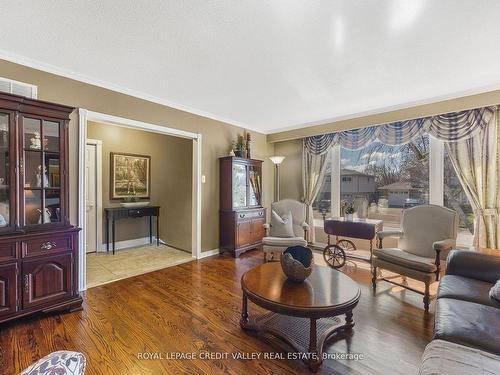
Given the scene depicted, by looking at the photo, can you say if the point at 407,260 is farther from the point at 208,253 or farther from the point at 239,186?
the point at 208,253

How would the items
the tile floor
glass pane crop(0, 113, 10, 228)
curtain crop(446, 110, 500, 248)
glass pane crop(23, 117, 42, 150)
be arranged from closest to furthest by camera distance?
glass pane crop(0, 113, 10, 228), glass pane crop(23, 117, 42, 150), curtain crop(446, 110, 500, 248), the tile floor

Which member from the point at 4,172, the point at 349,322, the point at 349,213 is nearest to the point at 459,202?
the point at 349,213

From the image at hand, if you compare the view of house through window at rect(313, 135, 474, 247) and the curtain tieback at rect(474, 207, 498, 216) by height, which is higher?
the view of house through window at rect(313, 135, 474, 247)

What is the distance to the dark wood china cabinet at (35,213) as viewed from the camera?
2.17m

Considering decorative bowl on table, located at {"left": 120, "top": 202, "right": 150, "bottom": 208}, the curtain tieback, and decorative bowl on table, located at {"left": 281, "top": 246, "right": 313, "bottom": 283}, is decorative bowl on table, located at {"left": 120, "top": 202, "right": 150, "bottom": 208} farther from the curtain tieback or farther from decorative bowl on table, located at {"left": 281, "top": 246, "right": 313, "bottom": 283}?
the curtain tieback

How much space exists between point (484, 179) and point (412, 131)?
1070 millimetres

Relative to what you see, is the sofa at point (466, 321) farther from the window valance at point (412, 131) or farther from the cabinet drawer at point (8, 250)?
the cabinet drawer at point (8, 250)

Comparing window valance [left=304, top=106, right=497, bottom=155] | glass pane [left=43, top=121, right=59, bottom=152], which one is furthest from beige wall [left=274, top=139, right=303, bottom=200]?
glass pane [left=43, top=121, right=59, bottom=152]

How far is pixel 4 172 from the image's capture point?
2248 millimetres

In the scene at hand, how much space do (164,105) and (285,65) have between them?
6.47ft

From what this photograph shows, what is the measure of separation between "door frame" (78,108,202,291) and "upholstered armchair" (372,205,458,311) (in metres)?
2.66

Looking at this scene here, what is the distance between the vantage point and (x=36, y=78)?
103 inches

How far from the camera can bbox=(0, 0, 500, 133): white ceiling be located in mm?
1786

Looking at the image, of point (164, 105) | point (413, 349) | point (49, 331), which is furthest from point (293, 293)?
point (164, 105)
